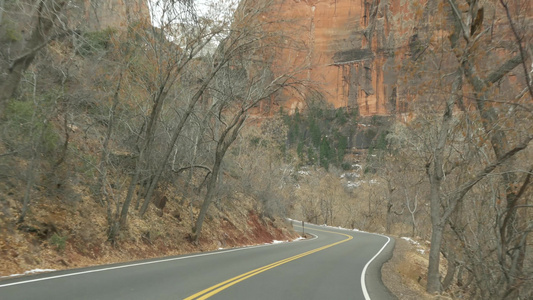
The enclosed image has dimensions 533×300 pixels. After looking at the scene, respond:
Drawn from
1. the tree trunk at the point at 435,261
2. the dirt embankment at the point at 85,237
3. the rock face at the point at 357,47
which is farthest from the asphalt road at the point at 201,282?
the rock face at the point at 357,47

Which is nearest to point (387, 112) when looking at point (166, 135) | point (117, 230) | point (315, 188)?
point (315, 188)

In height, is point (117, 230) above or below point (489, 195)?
below

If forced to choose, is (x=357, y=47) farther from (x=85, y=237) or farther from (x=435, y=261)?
(x=85, y=237)

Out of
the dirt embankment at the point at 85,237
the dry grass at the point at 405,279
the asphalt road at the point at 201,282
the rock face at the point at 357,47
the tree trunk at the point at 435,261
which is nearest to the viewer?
the asphalt road at the point at 201,282

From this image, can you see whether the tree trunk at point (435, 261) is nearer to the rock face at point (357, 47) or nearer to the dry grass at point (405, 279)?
the dry grass at point (405, 279)

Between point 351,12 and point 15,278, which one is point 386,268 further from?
point 351,12

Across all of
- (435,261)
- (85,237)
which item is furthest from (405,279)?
(85,237)

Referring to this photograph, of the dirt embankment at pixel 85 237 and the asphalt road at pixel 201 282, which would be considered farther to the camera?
the dirt embankment at pixel 85 237

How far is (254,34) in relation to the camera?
52.2 feet

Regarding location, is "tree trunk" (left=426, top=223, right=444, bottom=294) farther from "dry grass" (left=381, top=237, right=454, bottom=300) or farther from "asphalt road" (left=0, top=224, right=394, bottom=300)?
"asphalt road" (left=0, top=224, right=394, bottom=300)

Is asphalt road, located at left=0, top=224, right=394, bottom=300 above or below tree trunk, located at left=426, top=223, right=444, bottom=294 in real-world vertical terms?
below

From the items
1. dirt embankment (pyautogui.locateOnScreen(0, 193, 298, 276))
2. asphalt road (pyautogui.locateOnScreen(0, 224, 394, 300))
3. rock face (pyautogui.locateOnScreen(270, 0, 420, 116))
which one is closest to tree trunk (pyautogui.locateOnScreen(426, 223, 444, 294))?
asphalt road (pyautogui.locateOnScreen(0, 224, 394, 300))

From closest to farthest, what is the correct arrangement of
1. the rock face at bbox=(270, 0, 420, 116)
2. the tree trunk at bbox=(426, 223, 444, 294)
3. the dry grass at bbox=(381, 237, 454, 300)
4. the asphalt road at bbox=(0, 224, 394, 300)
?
the asphalt road at bbox=(0, 224, 394, 300), the dry grass at bbox=(381, 237, 454, 300), the tree trunk at bbox=(426, 223, 444, 294), the rock face at bbox=(270, 0, 420, 116)

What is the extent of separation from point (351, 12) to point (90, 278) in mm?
103296
